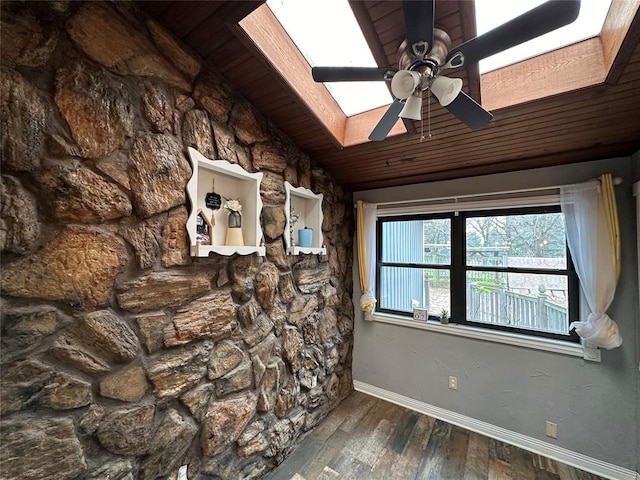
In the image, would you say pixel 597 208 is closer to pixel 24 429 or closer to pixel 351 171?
pixel 351 171

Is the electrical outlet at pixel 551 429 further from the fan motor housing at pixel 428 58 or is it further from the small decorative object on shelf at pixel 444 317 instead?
the fan motor housing at pixel 428 58

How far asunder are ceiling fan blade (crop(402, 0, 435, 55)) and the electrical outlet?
9.71 feet

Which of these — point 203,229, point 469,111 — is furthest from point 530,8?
point 203,229

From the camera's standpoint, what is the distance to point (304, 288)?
2.43 meters

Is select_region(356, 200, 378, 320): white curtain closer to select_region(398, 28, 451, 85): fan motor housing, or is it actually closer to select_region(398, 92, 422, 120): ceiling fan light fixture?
select_region(398, 92, 422, 120): ceiling fan light fixture

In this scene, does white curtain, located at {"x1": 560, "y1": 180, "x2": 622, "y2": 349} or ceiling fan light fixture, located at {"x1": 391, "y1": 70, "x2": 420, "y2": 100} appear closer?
ceiling fan light fixture, located at {"x1": 391, "y1": 70, "x2": 420, "y2": 100}

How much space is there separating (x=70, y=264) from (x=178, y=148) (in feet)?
2.54

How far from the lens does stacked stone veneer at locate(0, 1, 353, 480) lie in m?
1.00

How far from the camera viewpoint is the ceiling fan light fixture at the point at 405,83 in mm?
1101

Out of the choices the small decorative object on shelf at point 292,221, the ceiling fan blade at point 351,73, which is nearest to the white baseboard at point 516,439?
the small decorative object on shelf at point 292,221

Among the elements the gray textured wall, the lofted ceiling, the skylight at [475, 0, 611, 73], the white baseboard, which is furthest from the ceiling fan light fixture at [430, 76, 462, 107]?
the white baseboard

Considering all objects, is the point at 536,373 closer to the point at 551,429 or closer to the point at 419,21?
the point at 551,429

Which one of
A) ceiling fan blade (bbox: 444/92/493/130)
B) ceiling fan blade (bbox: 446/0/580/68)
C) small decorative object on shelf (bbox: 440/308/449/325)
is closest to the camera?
ceiling fan blade (bbox: 446/0/580/68)

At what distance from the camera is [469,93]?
1604 millimetres
